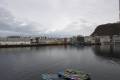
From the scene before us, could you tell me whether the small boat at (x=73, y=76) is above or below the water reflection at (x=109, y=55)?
above

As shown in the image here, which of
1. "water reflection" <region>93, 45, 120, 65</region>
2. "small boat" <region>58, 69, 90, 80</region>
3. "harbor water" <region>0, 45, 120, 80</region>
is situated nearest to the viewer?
"small boat" <region>58, 69, 90, 80</region>

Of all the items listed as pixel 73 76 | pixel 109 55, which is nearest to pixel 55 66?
pixel 73 76

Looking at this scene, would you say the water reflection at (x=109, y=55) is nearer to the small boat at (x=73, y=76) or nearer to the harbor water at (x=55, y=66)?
the harbor water at (x=55, y=66)

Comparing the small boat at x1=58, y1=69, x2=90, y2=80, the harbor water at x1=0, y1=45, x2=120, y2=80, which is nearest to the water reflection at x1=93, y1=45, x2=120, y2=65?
the harbor water at x1=0, y1=45, x2=120, y2=80

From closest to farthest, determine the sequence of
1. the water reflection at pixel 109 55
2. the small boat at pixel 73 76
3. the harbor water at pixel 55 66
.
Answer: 1. the small boat at pixel 73 76
2. the harbor water at pixel 55 66
3. the water reflection at pixel 109 55

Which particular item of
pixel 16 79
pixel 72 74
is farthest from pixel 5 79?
pixel 72 74

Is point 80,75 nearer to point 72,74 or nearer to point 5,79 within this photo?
point 72,74

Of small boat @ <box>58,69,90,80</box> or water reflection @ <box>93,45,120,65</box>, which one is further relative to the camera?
water reflection @ <box>93,45,120,65</box>

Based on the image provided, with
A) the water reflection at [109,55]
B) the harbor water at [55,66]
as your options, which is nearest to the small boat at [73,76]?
the harbor water at [55,66]

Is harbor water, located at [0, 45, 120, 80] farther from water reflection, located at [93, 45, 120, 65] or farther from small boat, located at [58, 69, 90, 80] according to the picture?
small boat, located at [58, 69, 90, 80]

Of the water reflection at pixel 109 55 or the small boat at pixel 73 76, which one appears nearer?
the small boat at pixel 73 76

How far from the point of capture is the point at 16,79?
4122 cm

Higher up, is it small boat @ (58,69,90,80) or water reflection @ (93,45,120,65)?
small boat @ (58,69,90,80)

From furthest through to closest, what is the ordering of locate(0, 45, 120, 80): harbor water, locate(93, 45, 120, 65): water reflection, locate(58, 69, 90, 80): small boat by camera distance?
locate(93, 45, 120, 65): water reflection < locate(0, 45, 120, 80): harbor water < locate(58, 69, 90, 80): small boat
